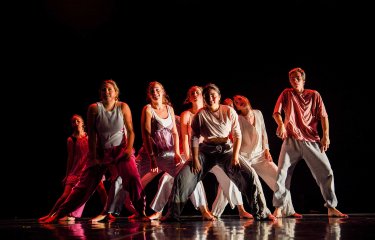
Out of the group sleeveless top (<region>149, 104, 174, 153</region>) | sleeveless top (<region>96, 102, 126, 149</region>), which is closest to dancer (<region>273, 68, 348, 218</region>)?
sleeveless top (<region>149, 104, 174, 153</region>)

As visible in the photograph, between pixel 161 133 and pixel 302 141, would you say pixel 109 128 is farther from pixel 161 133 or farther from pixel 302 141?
pixel 302 141

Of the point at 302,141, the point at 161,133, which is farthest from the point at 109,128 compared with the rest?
the point at 302,141

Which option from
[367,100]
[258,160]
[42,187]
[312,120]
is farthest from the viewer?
[42,187]

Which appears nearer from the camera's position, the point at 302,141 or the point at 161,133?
the point at 302,141

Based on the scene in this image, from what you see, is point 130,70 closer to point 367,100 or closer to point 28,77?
point 28,77

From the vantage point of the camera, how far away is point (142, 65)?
322 inches

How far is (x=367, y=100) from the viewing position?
25.0ft

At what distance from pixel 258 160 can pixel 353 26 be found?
2794 mm

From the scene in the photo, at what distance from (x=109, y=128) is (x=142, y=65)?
3.04 m

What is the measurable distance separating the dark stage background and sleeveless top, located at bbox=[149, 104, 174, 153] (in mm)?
2125

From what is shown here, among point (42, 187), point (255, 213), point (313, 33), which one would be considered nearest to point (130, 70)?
point (42, 187)

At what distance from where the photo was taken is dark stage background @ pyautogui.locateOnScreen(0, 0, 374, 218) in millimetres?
7832

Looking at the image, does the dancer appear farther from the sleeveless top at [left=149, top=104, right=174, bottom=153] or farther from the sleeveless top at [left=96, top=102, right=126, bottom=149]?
the sleeveless top at [left=96, top=102, right=126, bottom=149]

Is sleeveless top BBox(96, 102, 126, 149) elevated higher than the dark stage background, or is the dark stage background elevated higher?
the dark stage background
